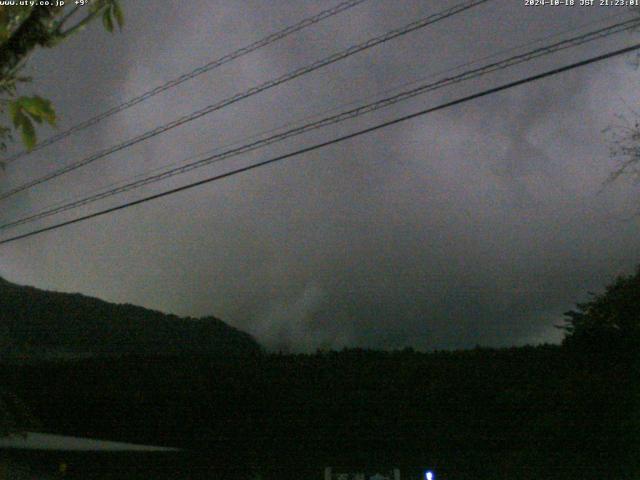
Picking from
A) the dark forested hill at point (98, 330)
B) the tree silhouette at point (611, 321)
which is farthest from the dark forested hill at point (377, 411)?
the dark forested hill at point (98, 330)

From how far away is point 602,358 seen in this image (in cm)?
1147

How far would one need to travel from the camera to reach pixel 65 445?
13617 mm

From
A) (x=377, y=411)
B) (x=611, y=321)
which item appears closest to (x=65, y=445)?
(x=377, y=411)

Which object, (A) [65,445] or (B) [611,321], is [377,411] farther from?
(A) [65,445]

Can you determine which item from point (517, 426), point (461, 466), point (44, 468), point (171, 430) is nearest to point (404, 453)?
point (461, 466)

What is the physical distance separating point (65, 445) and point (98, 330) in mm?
5947

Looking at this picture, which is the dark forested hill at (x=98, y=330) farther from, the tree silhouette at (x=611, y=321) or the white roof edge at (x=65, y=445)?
the tree silhouette at (x=611, y=321)

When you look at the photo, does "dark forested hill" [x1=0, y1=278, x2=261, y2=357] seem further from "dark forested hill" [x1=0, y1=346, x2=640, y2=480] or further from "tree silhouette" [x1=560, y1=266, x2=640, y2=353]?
"tree silhouette" [x1=560, y1=266, x2=640, y2=353]

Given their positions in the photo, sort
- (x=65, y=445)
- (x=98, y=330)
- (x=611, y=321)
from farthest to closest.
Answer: (x=98, y=330) → (x=65, y=445) → (x=611, y=321)

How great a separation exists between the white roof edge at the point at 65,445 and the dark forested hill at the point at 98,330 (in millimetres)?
4133

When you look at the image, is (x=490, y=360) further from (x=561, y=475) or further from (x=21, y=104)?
(x=21, y=104)

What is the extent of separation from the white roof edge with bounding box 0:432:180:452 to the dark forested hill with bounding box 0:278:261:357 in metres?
4.13

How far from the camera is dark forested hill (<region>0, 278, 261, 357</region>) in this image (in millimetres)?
18656

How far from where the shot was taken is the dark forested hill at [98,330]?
18656 millimetres
